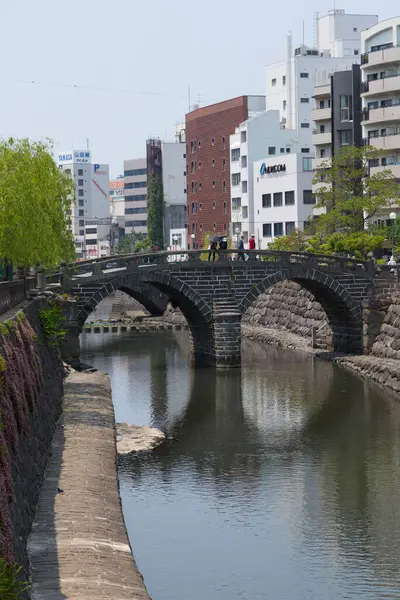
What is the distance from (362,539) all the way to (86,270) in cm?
3272

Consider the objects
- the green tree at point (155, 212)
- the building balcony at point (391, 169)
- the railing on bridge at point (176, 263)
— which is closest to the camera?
the railing on bridge at point (176, 263)

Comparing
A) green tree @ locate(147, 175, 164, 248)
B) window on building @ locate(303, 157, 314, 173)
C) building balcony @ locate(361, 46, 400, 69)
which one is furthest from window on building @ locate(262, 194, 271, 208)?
green tree @ locate(147, 175, 164, 248)

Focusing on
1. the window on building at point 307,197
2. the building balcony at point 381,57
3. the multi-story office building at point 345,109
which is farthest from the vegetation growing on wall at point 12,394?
the window on building at point 307,197

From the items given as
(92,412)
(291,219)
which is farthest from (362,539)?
(291,219)

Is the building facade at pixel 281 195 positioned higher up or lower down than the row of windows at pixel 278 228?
higher up

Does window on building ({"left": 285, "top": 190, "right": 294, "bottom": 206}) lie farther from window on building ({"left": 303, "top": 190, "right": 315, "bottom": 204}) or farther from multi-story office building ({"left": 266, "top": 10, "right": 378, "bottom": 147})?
multi-story office building ({"left": 266, "top": 10, "right": 378, "bottom": 147})

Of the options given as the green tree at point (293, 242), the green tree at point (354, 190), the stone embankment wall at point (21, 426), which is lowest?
the stone embankment wall at point (21, 426)

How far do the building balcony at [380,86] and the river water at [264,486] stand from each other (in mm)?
37484

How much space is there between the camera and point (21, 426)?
85.7 feet

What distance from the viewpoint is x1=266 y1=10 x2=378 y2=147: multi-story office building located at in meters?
124

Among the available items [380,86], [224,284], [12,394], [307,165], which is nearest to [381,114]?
[380,86]

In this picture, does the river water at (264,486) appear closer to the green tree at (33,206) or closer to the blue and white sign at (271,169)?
the green tree at (33,206)

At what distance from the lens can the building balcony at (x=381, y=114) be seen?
9131 centimetres

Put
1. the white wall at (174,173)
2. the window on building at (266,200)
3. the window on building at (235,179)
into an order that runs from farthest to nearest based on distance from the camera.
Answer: the white wall at (174,173) < the window on building at (235,179) < the window on building at (266,200)
